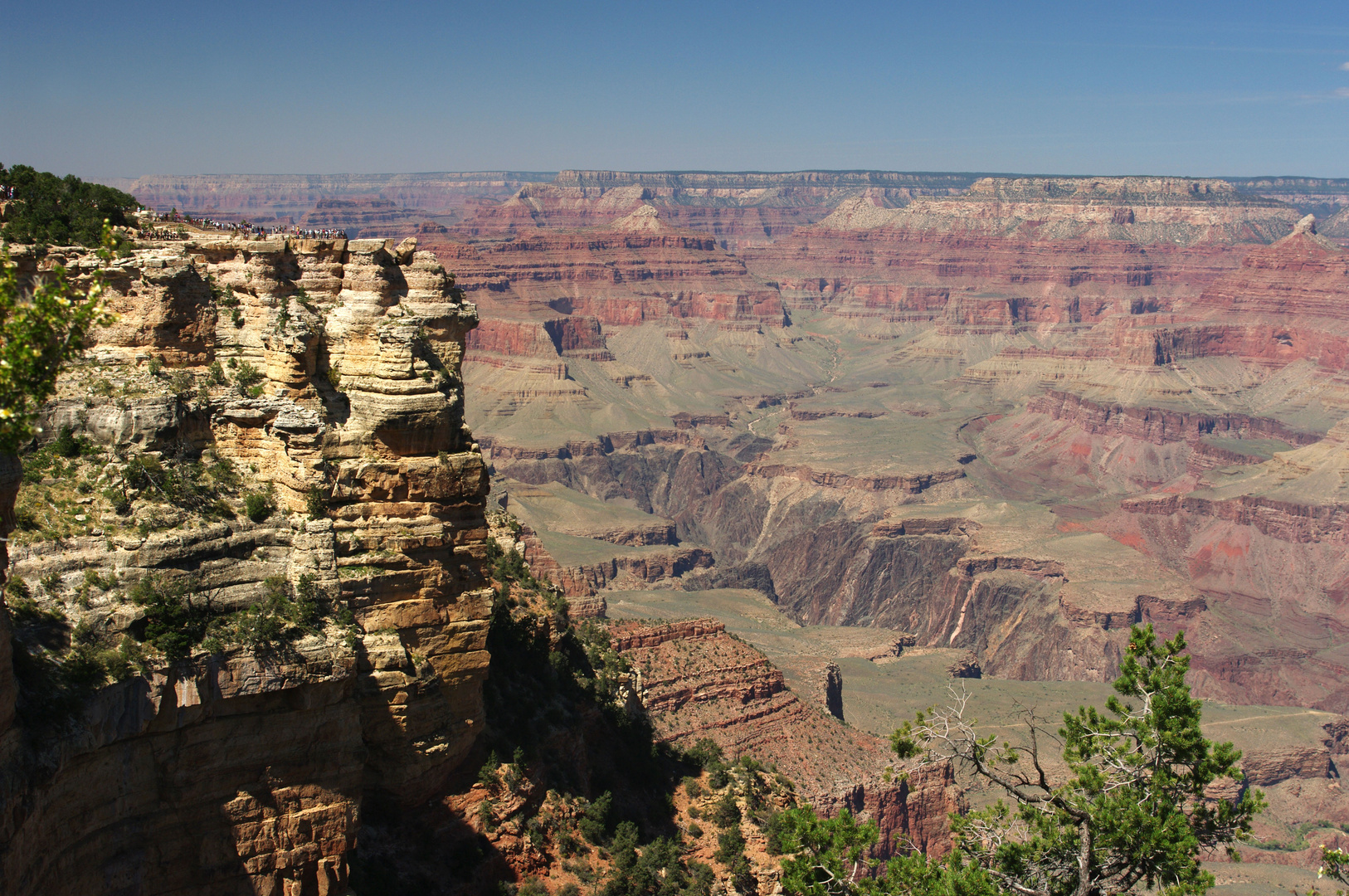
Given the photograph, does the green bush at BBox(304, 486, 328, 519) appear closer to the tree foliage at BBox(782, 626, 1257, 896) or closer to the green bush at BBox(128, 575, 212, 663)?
the green bush at BBox(128, 575, 212, 663)

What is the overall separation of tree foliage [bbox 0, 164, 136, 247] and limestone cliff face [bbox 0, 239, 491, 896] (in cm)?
206

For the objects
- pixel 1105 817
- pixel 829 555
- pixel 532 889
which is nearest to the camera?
pixel 1105 817

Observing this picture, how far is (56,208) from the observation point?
74.0 ft

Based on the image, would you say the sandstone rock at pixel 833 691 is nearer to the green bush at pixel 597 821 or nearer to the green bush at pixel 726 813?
the green bush at pixel 726 813

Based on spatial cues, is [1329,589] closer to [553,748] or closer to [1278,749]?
[1278,749]

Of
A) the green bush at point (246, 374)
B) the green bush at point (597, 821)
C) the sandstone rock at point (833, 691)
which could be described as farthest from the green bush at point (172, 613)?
the sandstone rock at point (833, 691)

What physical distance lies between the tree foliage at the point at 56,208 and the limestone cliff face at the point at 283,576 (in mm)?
2056

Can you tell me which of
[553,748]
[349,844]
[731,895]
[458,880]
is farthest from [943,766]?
[349,844]

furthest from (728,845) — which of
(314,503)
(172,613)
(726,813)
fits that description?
(172,613)

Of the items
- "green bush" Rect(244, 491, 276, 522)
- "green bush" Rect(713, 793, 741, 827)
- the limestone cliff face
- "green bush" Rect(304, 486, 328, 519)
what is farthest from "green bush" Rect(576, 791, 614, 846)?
"green bush" Rect(244, 491, 276, 522)

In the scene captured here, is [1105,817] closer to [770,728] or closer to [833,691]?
[770,728]

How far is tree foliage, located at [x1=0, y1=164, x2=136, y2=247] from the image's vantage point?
2067cm

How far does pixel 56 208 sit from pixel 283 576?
1106 cm

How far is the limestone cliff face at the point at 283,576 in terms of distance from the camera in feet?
48.9
